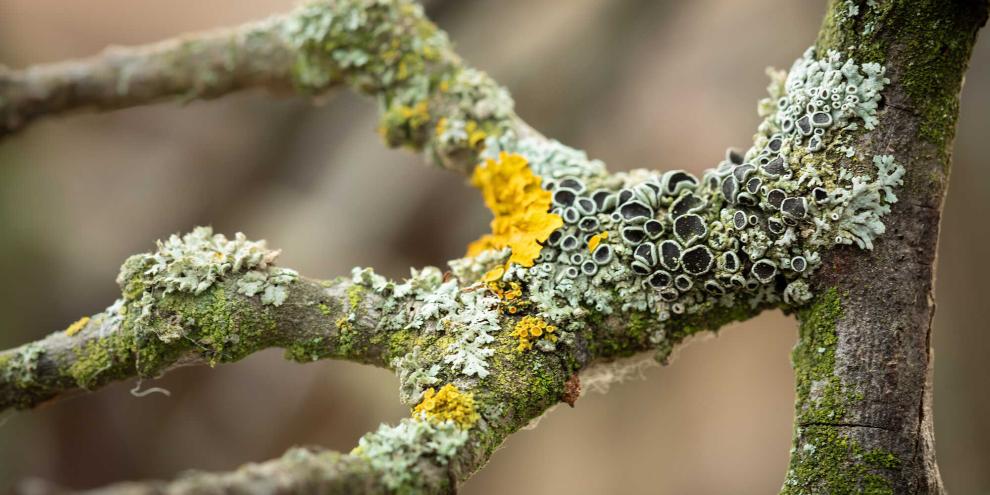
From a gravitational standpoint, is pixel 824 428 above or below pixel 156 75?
below

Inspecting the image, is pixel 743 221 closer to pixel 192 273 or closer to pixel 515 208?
pixel 515 208

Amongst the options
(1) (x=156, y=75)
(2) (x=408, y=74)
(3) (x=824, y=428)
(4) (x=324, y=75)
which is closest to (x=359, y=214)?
(1) (x=156, y=75)

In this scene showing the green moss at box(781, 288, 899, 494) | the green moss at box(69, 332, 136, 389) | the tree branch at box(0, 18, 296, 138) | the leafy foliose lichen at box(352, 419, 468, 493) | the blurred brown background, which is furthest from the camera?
the blurred brown background

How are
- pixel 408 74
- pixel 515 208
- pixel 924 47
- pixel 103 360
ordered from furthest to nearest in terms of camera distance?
pixel 408 74 → pixel 515 208 → pixel 103 360 → pixel 924 47

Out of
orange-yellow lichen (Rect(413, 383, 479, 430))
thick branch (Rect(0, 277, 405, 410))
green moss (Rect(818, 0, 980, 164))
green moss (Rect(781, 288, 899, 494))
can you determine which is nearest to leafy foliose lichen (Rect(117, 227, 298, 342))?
thick branch (Rect(0, 277, 405, 410))

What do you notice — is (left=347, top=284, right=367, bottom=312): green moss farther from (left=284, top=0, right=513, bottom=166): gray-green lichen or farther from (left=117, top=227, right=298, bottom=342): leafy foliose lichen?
(left=284, top=0, right=513, bottom=166): gray-green lichen

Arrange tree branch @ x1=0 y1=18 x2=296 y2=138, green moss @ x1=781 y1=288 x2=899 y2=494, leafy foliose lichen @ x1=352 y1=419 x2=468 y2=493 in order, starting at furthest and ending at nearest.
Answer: tree branch @ x1=0 y1=18 x2=296 y2=138
green moss @ x1=781 y1=288 x2=899 y2=494
leafy foliose lichen @ x1=352 y1=419 x2=468 y2=493

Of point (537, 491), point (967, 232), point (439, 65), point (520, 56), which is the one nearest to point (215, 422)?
point (537, 491)
